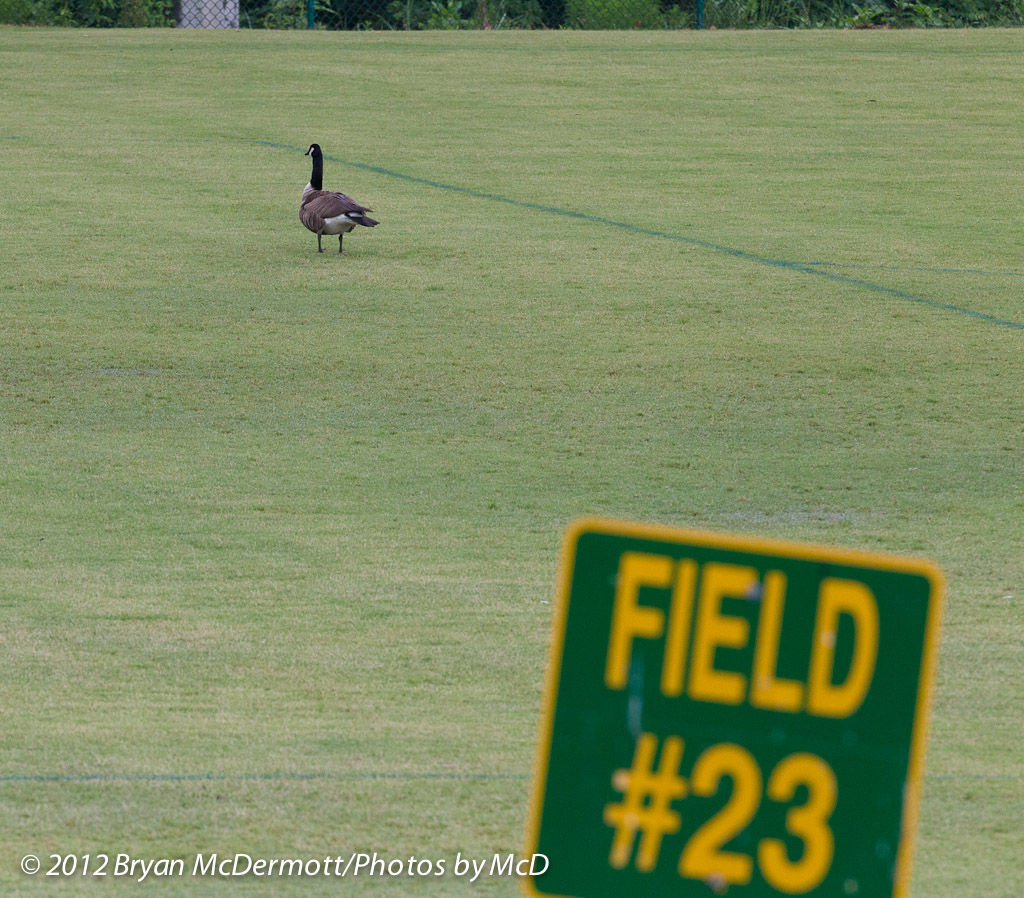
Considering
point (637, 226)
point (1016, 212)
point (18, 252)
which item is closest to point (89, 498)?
point (18, 252)

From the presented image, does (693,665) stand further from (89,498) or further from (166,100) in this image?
(166,100)

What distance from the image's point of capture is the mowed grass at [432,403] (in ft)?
15.5

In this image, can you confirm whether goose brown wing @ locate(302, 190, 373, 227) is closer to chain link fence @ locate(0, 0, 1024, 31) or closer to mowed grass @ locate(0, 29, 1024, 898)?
mowed grass @ locate(0, 29, 1024, 898)

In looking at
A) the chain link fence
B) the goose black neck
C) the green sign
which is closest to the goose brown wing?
the goose black neck

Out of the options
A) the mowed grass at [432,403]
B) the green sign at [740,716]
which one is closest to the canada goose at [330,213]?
the mowed grass at [432,403]

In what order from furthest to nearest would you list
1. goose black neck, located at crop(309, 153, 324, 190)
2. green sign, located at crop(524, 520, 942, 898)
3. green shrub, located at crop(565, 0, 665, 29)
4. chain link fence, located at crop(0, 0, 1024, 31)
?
green shrub, located at crop(565, 0, 665, 29)
chain link fence, located at crop(0, 0, 1024, 31)
goose black neck, located at crop(309, 153, 324, 190)
green sign, located at crop(524, 520, 942, 898)

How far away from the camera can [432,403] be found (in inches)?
375

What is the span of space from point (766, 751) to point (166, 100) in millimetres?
17702

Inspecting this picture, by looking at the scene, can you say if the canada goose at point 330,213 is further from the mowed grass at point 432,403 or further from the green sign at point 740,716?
the green sign at point 740,716

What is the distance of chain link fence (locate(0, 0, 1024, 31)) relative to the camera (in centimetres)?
2550

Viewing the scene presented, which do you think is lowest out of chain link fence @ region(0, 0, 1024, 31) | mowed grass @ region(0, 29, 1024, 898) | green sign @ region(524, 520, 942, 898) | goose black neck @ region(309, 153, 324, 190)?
mowed grass @ region(0, 29, 1024, 898)

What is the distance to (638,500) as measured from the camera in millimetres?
7762

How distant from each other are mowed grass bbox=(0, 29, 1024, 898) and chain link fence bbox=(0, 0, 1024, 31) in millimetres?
4878

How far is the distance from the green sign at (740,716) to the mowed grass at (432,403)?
205cm
